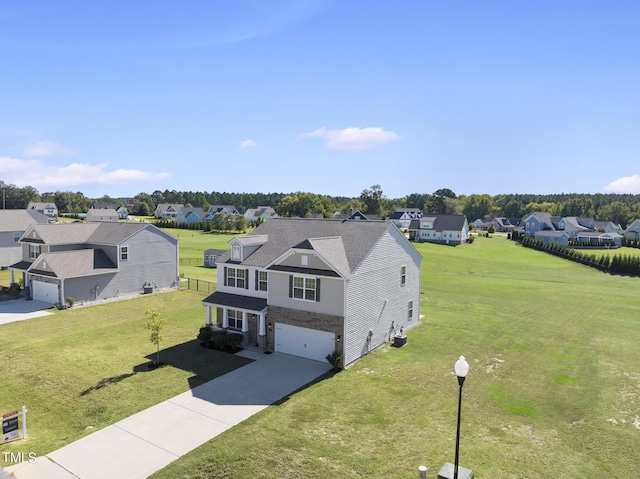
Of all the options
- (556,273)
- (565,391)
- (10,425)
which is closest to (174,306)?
(10,425)

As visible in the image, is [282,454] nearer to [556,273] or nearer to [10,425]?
[10,425]

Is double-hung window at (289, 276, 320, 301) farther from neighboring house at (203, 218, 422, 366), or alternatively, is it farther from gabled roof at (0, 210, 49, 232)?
gabled roof at (0, 210, 49, 232)

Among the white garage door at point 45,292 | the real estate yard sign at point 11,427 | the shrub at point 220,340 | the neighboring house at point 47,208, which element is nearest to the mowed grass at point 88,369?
the real estate yard sign at point 11,427

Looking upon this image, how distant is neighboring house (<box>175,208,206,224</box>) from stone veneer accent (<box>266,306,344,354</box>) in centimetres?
11744

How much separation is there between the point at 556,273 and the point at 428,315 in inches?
1368

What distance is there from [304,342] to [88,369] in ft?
36.8

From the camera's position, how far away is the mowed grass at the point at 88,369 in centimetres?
1686

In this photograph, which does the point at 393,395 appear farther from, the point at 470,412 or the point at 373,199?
the point at 373,199

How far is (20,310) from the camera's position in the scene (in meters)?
33.5

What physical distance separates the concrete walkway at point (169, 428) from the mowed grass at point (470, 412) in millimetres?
799

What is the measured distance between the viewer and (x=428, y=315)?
34.2 m

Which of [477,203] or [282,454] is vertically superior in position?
[477,203]

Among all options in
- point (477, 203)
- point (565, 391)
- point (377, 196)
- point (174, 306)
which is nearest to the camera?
point (565, 391)

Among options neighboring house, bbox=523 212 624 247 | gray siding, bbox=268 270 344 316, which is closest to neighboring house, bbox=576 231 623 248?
neighboring house, bbox=523 212 624 247
